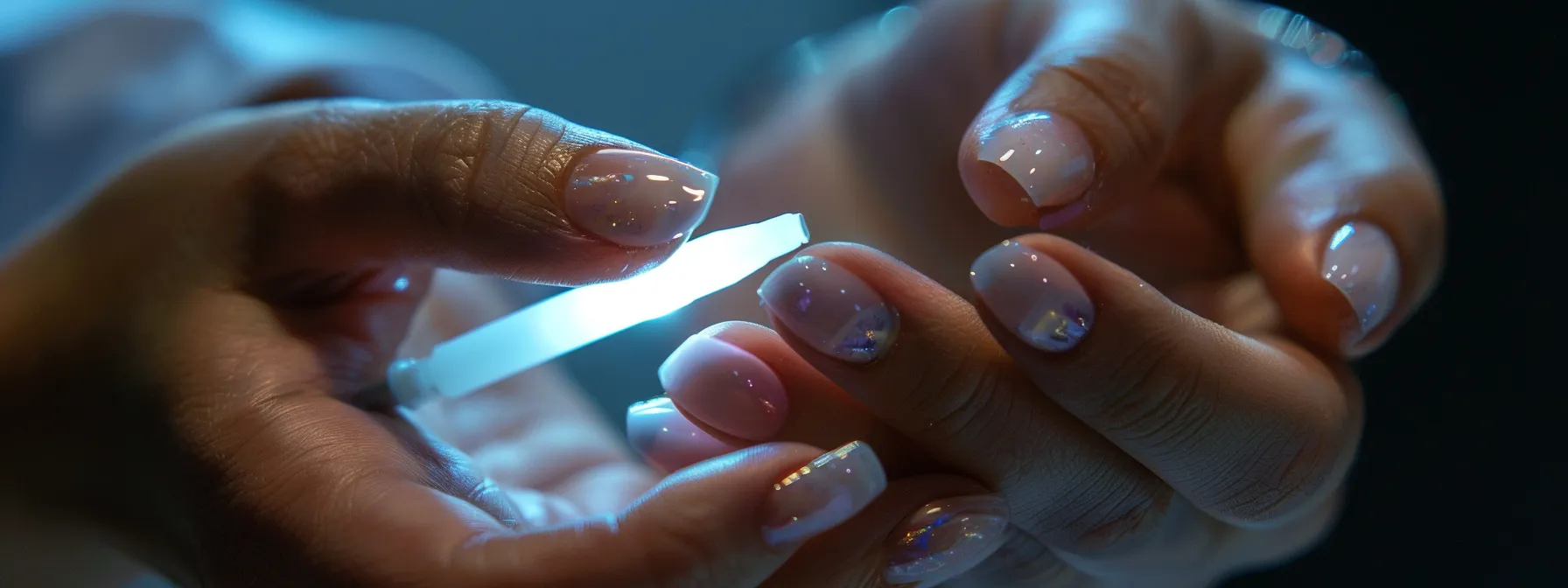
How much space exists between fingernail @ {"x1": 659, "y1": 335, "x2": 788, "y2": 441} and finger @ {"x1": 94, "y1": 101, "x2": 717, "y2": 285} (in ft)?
0.22

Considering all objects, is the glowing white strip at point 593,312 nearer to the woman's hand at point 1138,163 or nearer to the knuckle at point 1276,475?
the woman's hand at point 1138,163

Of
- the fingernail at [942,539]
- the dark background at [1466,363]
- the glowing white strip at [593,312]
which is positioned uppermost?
Result: the glowing white strip at [593,312]

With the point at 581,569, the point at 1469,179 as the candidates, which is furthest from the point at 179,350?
the point at 1469,179

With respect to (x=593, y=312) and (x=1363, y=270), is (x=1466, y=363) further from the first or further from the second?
(x=593, y=312)

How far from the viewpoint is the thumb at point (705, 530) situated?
0.36m

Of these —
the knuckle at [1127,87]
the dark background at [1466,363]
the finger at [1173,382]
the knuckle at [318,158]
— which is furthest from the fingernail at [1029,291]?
the dark background at [1466,363]

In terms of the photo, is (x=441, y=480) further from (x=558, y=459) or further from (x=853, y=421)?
(x=558, y=459)

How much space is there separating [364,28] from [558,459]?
567mm

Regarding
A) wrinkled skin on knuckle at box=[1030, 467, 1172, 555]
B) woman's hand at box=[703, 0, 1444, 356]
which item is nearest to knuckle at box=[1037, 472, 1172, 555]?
wrinkled skin on knuckle at box=[1030, 467, 1172, 555]

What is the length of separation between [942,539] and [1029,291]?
0.12m

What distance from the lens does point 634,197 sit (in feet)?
1.31

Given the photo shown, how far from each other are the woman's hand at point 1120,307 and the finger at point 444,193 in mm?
74

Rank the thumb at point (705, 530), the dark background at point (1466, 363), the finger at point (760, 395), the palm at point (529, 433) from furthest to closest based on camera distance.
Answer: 1. the dark background at point (1466, 363)
2. the palm at point (529, 433)
3. the finger at point (760, 395)
4. the thumb at point (705, 530)

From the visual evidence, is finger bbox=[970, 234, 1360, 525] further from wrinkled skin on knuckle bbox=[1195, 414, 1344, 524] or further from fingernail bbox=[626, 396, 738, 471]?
fingernail bbox=[626, 396, 738, 471]
